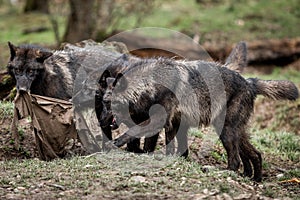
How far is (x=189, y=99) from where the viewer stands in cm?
823

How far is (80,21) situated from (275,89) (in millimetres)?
9973

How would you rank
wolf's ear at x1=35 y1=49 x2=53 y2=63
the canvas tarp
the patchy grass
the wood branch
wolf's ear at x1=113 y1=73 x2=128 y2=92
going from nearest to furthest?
the patchy grass < wolf's ear at x1=113 y1=73 x2=128 y2=92 < the canvas tarp < wolf's ear at x1=35 y1=49 x2=53 y2=63 < the wood branch

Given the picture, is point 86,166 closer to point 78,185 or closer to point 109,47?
point 78,185

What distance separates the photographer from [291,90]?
28.3 feet

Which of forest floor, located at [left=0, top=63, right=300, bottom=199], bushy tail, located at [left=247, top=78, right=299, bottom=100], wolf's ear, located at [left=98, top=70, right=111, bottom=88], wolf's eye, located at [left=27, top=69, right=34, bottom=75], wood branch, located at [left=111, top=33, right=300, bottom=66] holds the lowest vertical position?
forest floor, located at [left=0, top=63, right=300, bottom=199]

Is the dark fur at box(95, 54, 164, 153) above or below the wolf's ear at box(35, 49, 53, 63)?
below

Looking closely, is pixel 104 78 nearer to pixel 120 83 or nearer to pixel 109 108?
pixel 120 83

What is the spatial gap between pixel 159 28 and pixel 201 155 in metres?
11.7

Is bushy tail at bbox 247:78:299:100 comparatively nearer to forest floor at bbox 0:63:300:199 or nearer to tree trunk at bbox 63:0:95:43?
forest floor at bbox 0:63:300:199

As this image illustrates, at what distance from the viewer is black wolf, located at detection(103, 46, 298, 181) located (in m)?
7.82

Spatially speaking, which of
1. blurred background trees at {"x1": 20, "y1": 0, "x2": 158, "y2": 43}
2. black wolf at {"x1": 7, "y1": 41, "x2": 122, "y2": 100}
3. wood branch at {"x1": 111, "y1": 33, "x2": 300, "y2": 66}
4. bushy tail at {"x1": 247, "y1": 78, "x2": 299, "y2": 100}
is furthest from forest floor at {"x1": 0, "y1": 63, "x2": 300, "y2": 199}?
blurred background trees at {"x1": 20, "y1": 0, "x2": 158, "y2": 43}

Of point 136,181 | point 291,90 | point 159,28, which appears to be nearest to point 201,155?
point 291,90

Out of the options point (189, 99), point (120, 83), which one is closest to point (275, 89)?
point (189, 99)

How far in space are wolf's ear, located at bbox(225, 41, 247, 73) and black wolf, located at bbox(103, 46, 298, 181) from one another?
1.62 ft
